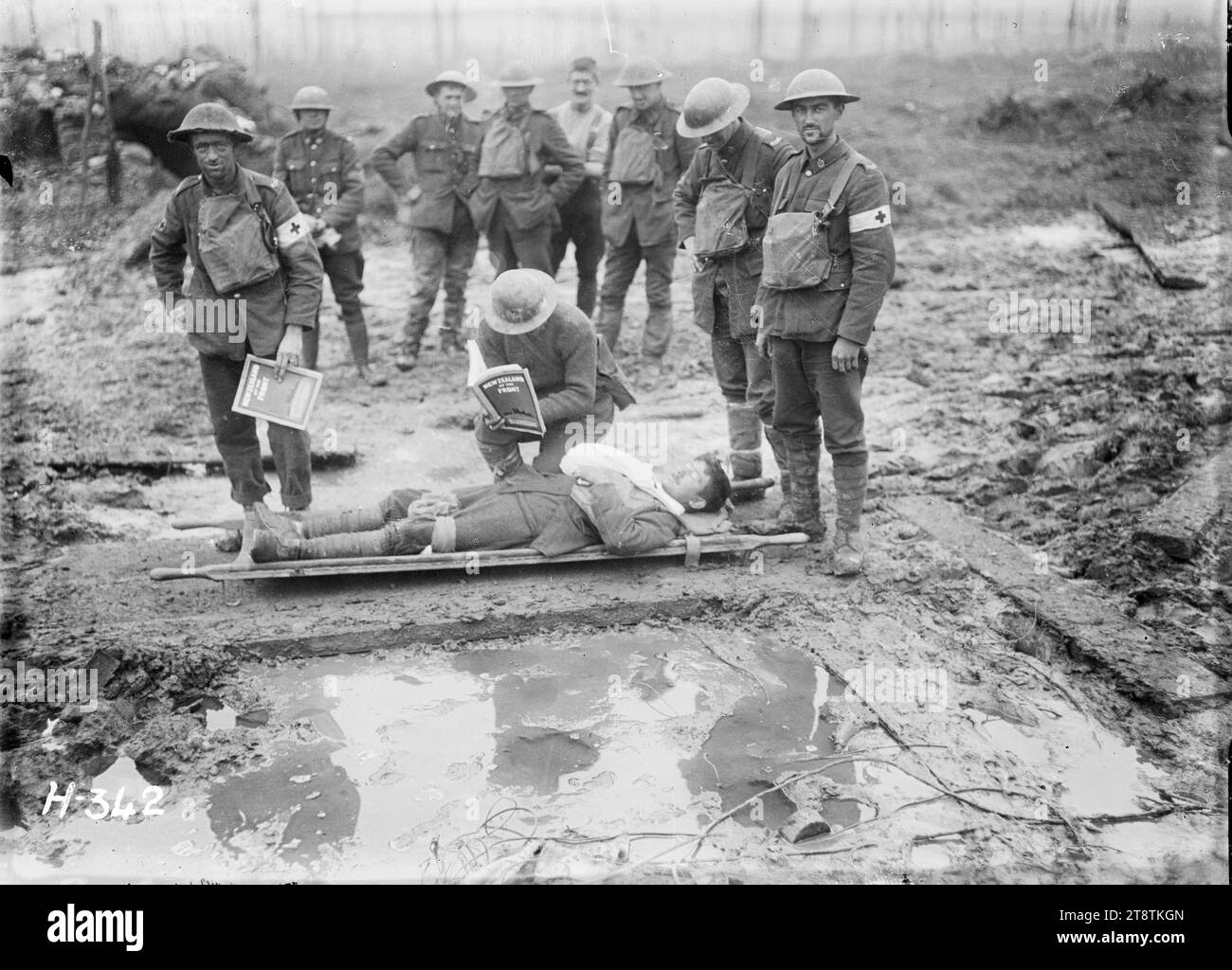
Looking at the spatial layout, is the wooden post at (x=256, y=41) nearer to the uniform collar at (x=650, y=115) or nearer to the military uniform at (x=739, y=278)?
the uniform collar at (x=650, y=115)

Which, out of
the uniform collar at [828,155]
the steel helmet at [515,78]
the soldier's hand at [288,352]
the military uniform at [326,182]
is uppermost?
the steel helmet at [515,78]

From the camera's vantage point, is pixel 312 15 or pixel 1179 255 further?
pixel 312 15

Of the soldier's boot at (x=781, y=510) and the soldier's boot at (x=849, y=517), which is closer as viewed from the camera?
the soldier's boot at (x=849, y=517)

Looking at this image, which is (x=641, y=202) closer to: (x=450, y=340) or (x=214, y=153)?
(x=450, y=340)

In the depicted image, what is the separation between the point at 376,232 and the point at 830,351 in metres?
7.82

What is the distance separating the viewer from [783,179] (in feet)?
19.0

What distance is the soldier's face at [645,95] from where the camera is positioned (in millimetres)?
8164

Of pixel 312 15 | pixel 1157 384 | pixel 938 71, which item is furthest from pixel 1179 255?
pixel 312 15

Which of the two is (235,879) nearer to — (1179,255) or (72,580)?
(72,580)

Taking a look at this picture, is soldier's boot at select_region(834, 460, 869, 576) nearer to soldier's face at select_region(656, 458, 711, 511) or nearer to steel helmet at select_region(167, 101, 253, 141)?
soldier's face at select_region(656, 458, 711, 511)

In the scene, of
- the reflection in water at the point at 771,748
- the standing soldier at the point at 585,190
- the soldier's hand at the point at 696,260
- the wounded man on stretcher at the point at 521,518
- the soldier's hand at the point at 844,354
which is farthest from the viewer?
the standing soldier at the point at 585,190

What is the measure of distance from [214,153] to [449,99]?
3.47 m

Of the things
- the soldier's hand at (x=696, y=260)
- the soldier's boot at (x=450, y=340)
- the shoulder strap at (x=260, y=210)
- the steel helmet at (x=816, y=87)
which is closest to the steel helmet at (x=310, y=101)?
the soldier's boot at (x=450, y=340)

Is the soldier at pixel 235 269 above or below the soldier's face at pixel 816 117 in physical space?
below
